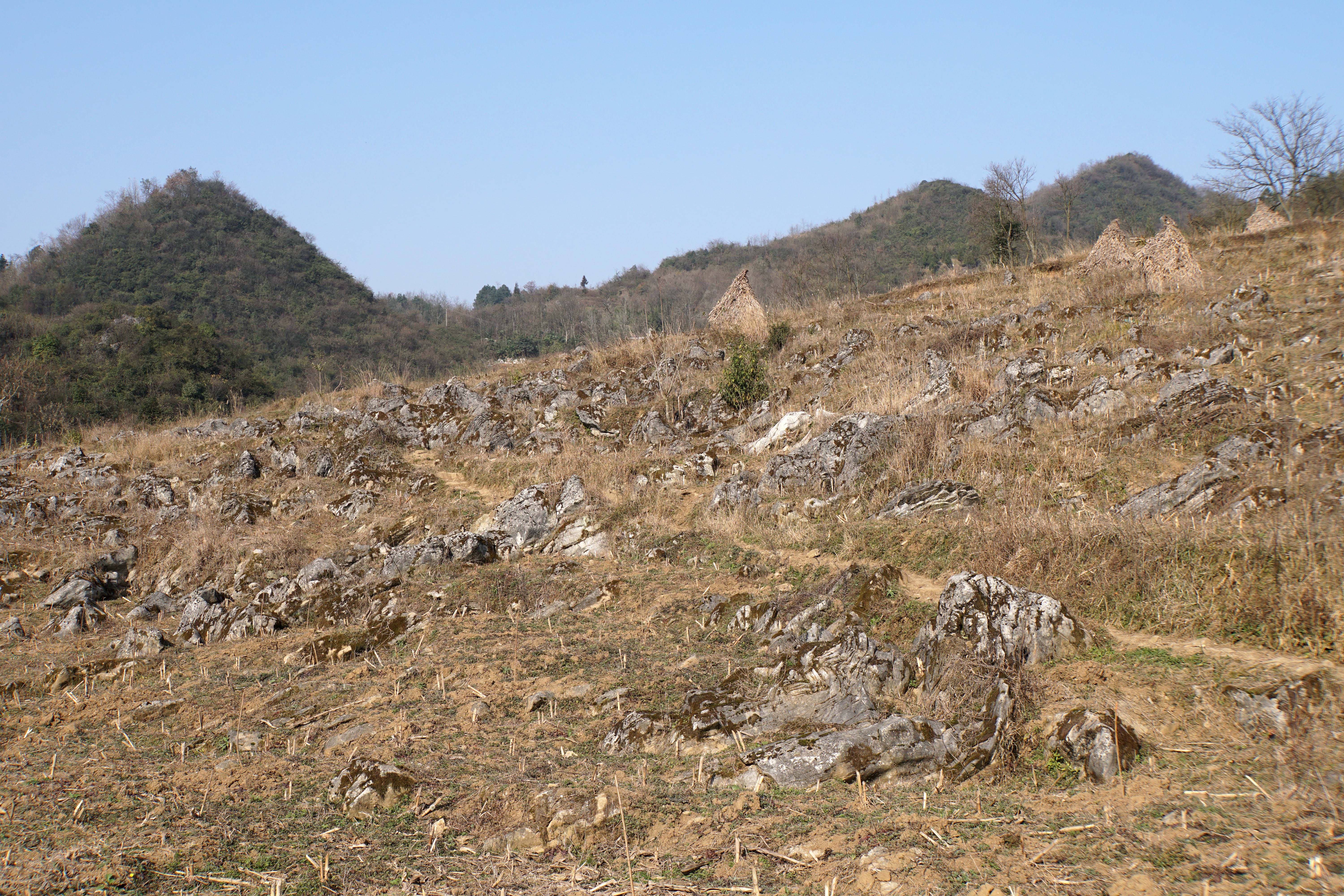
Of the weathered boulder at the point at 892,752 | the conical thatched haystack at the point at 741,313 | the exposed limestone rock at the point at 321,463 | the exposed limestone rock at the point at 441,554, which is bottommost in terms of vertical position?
the weathered boulder at the point at 892,752

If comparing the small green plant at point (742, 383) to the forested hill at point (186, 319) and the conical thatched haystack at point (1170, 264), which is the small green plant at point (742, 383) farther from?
the forested hill at point (186, 319)

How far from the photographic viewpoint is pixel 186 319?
133 ft

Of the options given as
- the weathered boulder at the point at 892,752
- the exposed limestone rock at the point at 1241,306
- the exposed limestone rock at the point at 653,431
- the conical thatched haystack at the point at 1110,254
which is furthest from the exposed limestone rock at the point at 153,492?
the conical thatched haystack at the point at 1110,254

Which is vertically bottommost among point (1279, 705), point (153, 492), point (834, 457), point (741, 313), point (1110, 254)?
point (1279, 705)

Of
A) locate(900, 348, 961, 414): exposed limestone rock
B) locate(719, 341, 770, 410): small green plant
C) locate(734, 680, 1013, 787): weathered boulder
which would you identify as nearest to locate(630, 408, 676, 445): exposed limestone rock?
locate(719, 341, 770, 410): small green plant

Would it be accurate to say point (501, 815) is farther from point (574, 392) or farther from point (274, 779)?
point (574, 392)

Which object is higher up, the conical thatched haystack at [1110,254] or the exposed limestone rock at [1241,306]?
the conical thatched haystack at [1110,254]

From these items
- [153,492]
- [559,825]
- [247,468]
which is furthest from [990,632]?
[153,492]

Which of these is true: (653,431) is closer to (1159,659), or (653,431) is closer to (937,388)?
(937,388)

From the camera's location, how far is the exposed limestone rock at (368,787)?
4059 mm

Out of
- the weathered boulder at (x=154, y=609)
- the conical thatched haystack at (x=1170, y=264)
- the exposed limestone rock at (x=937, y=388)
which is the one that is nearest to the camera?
the weathered boulder at (x=154, y=609)

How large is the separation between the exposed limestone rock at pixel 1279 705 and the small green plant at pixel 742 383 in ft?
29.5

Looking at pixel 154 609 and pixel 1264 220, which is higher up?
pixel 1264 220

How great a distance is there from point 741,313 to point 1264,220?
12470 millimetres
